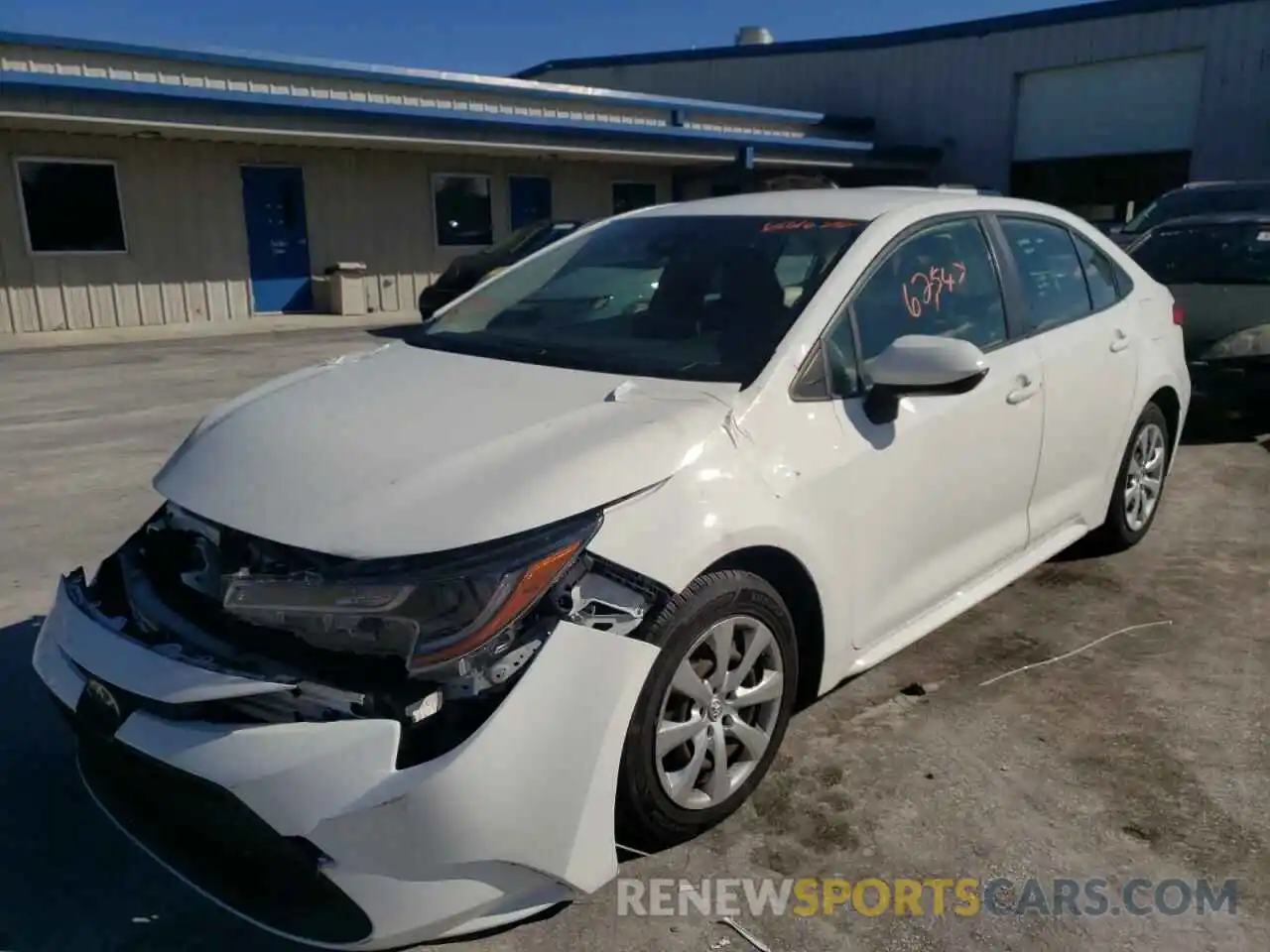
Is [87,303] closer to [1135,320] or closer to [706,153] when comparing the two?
[706,153]

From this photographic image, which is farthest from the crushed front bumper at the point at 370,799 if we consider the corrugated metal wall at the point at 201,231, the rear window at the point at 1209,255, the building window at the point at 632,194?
the building window at the point at 632,194

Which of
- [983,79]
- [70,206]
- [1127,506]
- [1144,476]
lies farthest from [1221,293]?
[983,79]

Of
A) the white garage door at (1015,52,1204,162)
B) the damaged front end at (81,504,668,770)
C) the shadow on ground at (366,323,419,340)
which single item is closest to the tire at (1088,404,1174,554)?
the damaged front end at (81,504,668,770)

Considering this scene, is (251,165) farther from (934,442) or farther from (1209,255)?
(934,442)

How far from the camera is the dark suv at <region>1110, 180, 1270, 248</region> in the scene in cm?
988

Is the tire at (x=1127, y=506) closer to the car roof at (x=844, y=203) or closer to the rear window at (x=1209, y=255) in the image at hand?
the car roof at (x=844, y=203)

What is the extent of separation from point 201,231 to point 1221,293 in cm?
1424

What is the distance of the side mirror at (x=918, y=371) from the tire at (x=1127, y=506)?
194 cm

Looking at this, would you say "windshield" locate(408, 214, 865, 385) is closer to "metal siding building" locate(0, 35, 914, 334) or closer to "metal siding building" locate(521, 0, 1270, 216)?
"metal siding building" locate(0, 35, 914, 334)

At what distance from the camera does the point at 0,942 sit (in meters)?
2.32

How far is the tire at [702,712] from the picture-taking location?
234cm

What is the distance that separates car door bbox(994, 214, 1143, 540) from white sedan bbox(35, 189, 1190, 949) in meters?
Result: 0.09

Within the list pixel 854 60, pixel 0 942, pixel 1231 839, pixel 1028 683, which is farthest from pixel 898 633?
pixel 854 60

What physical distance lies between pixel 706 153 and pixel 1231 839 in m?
19.4
